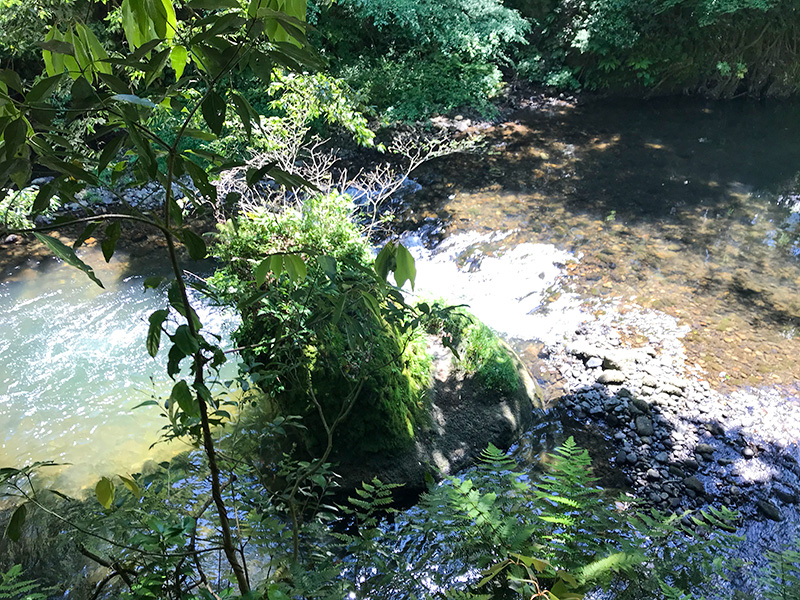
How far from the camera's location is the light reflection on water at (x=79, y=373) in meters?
4.30

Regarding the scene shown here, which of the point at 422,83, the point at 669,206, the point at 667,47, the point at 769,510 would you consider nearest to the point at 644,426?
the point at 769,510

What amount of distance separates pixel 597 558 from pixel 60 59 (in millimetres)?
1874

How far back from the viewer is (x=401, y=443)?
387 centimetres

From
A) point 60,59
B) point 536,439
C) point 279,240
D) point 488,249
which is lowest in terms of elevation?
point 536,439

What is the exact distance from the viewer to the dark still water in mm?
5840

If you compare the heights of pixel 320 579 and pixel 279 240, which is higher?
pixel 279 240

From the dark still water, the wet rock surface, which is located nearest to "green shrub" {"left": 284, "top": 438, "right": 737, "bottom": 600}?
the wet rock surface

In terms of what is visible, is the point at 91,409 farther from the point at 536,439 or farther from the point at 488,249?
the point at 488,249

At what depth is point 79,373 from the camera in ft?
16.9

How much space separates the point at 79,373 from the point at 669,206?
26.3 ft

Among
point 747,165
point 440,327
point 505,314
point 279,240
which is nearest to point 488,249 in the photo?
point 505,314

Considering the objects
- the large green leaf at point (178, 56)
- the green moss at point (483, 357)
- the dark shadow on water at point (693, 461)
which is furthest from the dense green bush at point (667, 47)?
the large green leaf at point (178, 56)

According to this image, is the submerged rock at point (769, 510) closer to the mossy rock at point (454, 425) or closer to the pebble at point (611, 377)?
the pebble at point (611, 377)

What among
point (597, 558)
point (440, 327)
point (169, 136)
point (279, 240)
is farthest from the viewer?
point (169, 136)
